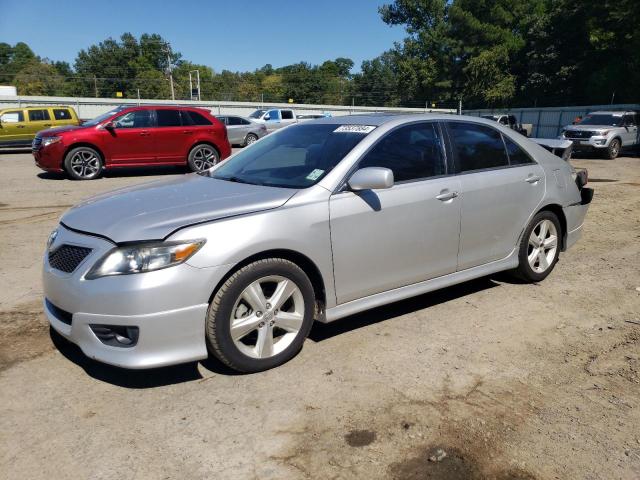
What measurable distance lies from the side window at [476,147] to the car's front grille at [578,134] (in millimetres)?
17317

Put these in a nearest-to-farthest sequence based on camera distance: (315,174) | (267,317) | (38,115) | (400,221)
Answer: (267,317)
(315,174)
(400,221)
(38,115)

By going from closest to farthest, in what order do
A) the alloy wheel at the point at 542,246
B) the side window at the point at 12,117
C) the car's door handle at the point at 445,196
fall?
the car's door handle at the point at 445,196
the alloy wheel at the point at 542,246
the side window at the point at 12,117

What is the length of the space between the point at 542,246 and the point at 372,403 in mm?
2860

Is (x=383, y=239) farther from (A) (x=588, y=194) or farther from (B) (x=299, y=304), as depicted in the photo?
(A) (x=588, y=194)

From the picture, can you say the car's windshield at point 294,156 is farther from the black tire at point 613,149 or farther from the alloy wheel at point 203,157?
the black tire at point 613,149

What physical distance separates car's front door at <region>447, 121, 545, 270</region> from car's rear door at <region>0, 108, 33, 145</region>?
64.0ft

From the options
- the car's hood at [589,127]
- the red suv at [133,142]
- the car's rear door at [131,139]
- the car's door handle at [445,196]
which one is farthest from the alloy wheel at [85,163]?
the car's hood at [589,127]

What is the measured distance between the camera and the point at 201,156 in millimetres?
13477

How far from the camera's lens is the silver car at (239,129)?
2248cm

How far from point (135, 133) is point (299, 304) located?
10.4 metres

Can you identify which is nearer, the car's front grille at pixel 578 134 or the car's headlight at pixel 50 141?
the car's headlight at pixel 50 141

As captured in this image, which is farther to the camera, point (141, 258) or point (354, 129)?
point (354, 129)

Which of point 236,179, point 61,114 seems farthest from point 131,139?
point 61,114

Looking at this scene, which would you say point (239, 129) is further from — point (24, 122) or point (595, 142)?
point (595, 142)
